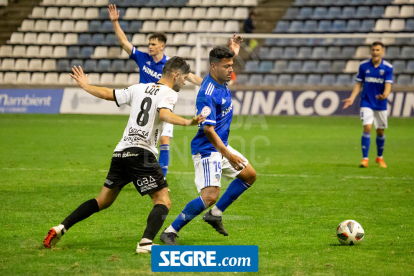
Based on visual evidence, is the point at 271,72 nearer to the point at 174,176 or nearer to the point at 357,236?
the point at 174,176

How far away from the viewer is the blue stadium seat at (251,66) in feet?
73.3

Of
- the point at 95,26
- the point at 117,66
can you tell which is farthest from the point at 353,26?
the point at 95,26

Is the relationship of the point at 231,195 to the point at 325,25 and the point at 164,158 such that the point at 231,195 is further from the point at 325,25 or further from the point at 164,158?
the point at 325,25

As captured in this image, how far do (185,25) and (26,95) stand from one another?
26.3 ft

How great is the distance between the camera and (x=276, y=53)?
918 inches

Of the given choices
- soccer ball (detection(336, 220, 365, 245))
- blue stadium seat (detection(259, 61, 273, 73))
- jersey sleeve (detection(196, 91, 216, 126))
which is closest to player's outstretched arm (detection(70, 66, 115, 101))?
jersey sleeve (detection(196, 91, 216, 126))

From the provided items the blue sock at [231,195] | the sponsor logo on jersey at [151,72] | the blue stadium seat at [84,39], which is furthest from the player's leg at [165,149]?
the blue stadium seat at [84,39]

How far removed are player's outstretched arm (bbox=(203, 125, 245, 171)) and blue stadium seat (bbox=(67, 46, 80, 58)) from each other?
2285 centimetres

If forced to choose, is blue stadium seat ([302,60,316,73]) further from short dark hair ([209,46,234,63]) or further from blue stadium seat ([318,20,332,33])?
short dark hair ([209,46,234,63])

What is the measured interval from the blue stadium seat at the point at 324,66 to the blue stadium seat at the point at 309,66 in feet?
0.65

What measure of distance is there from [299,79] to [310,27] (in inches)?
147

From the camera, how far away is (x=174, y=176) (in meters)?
9.32

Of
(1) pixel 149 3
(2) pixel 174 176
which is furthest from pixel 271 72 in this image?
(2) pixel 174 176

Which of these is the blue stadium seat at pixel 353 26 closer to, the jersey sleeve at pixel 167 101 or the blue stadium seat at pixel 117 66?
the blue stadium seat at pixel 117 66
